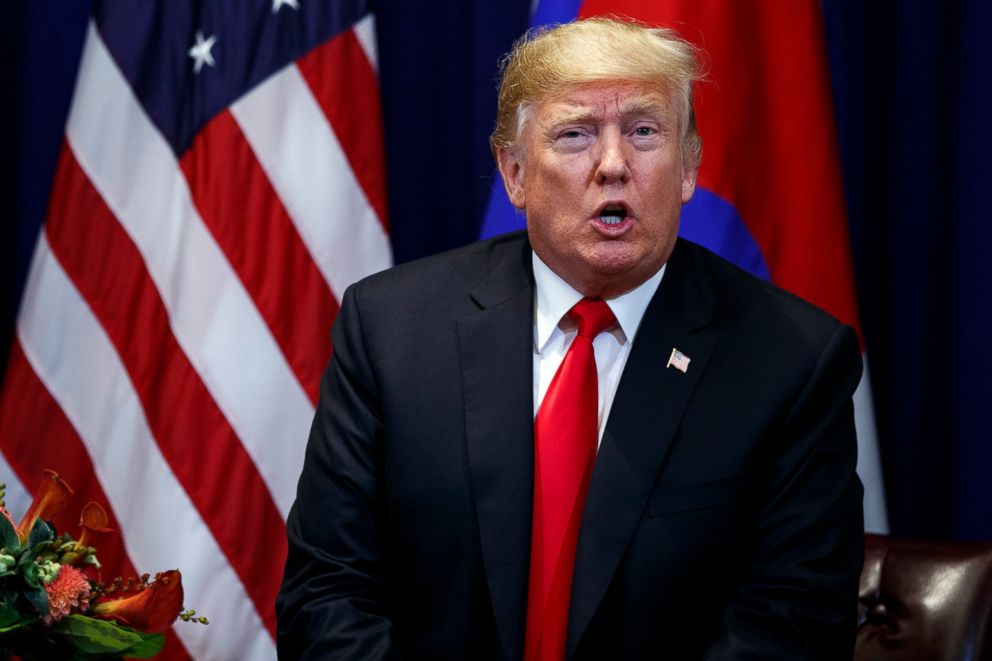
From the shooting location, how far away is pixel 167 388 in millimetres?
2920

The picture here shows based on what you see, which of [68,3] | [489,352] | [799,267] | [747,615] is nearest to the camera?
[747,615]

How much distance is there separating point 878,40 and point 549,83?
1.40 metres

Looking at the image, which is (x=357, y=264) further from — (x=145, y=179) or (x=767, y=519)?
(x=767, y=519)

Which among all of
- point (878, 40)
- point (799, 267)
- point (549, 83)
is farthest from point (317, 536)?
point (878, 40)

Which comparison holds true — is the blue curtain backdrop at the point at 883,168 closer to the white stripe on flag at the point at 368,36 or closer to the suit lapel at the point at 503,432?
the white stripe on flag at the point at 368,36

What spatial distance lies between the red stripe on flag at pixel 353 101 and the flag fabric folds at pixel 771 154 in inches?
14.0

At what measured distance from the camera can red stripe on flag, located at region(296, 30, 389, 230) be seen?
115 inches

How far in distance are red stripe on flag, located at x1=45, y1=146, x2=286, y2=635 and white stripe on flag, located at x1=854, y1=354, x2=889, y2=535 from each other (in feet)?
4.24

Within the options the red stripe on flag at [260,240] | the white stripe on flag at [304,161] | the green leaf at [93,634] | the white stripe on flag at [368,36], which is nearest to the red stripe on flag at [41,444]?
the red stripe on flag at [260,240]

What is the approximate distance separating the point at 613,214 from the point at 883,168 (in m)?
1.37

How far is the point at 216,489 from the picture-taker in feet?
9.55

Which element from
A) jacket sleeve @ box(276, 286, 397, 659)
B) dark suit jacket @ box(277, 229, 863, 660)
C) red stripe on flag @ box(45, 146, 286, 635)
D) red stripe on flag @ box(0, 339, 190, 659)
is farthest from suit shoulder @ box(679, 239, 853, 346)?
red stripe on flag @ box(0, 339, 190, 659)

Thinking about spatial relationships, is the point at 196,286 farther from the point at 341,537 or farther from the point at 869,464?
the point at 869,464

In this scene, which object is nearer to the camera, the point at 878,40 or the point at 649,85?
the point at 649,85
